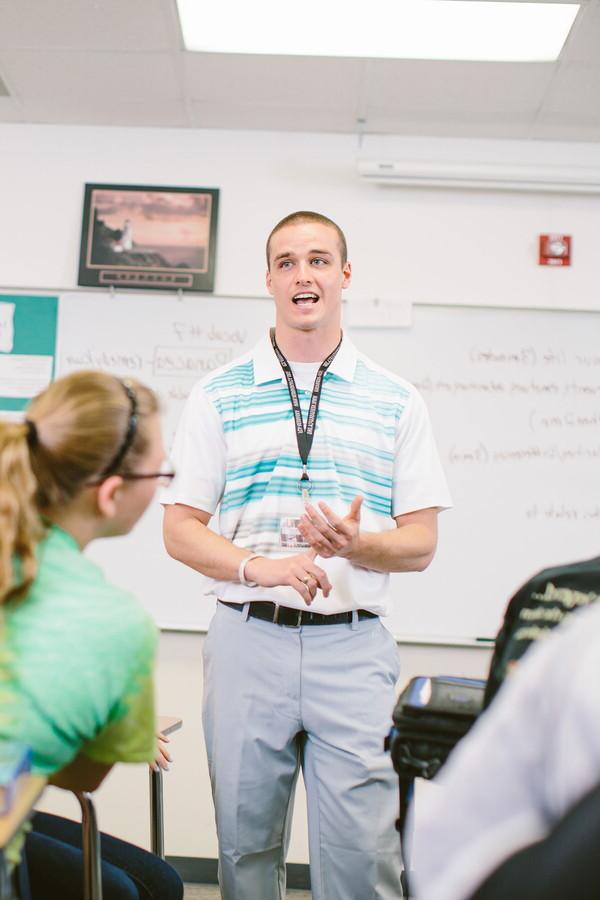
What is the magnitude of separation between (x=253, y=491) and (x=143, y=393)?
0.57 m

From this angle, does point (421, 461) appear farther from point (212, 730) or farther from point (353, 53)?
point (353, 53)

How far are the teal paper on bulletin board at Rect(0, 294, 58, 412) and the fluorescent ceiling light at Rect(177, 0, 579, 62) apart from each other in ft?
3.51

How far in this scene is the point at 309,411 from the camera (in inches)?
74.1

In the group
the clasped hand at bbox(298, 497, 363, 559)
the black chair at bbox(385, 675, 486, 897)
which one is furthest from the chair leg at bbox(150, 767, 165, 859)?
the black chair at bbox(385, 675, 486, 897)

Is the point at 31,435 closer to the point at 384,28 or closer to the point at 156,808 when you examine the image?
the point at 156,808

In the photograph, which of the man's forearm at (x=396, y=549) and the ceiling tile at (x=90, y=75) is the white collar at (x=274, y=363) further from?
the ceiling tile at (x=90, y=75)

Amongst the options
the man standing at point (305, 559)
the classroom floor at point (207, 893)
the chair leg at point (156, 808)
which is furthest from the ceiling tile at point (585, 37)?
the classroom floor at point (207, 893)

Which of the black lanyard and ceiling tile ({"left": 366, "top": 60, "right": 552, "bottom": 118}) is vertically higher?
ceiling tile ({"left": 366, "top": 60, "right": 552, "bottom": 118})

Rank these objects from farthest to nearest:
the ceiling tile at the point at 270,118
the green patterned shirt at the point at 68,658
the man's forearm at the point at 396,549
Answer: the ceiling tile at the point at 270,118 < the man's forearm at the point at 396,549 < the green patterned shirt at the point at 68,658

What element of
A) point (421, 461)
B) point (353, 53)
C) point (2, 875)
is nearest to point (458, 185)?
point (353, 53)

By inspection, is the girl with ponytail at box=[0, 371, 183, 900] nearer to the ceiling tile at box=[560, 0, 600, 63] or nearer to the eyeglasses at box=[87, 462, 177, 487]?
the eyeglasses at box=[87, 462, 177, 487]

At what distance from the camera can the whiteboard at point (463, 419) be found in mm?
2867

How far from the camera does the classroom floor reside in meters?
2.69

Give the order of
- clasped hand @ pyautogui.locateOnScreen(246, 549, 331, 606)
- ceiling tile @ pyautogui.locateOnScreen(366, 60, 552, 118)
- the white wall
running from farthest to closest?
the white wall, ceiling tile @ pyautogui.locateOnScreen(366, 60, 552, 118), clasped hand @ pyautogui.locateOnScreen(246, 549, 331, 606)
